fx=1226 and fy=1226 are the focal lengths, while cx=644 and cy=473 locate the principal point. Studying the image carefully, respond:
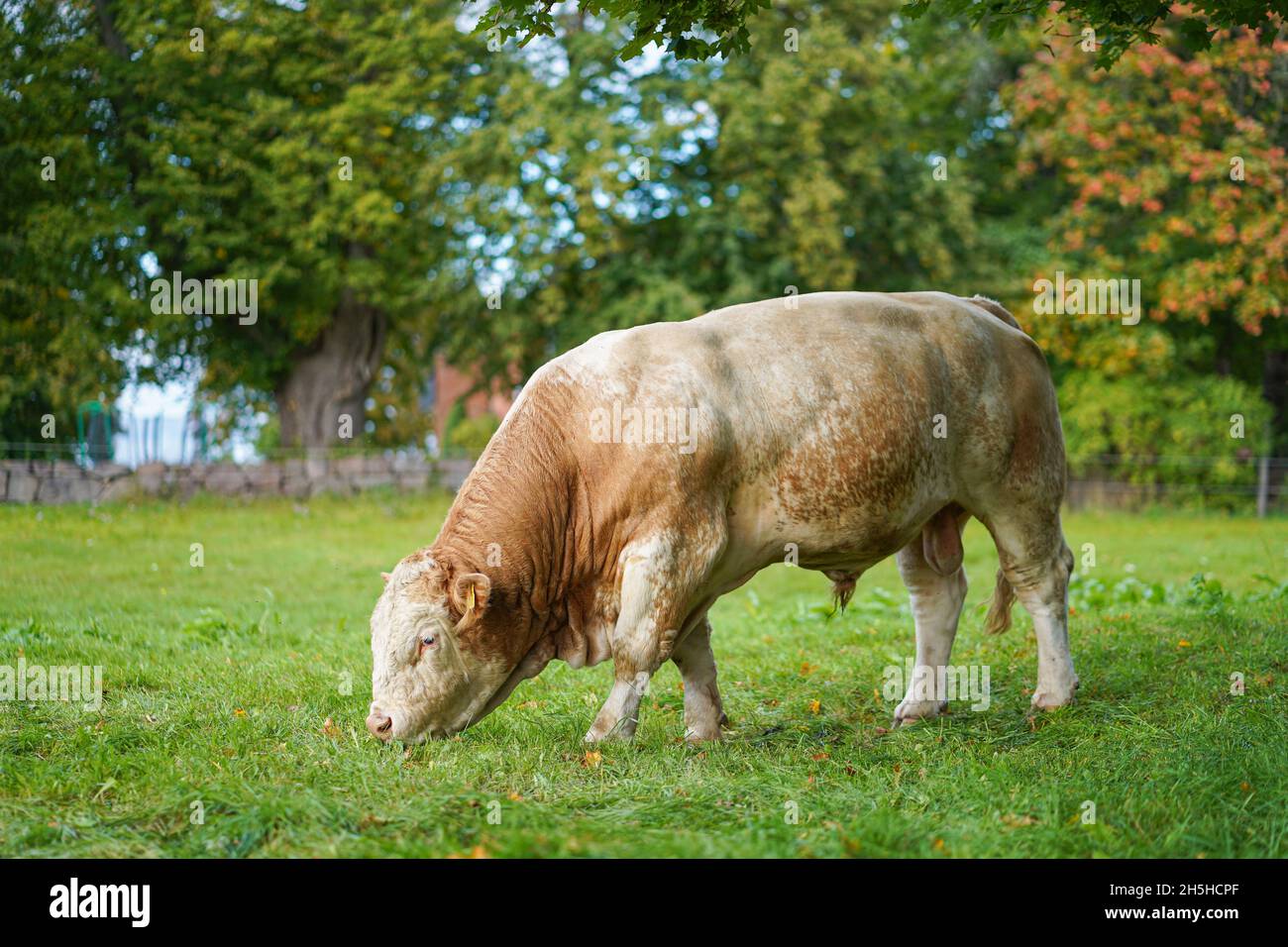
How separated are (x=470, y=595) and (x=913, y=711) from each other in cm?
266

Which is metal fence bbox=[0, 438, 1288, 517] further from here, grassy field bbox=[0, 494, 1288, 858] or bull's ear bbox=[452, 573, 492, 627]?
bull's ear bbox=[452, 573, 492, 627]

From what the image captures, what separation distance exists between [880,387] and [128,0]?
19.3 metres

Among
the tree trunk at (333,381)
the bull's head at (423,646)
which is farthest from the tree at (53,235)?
the bull's head at (423,646)

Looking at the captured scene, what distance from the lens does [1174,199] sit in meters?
23.7

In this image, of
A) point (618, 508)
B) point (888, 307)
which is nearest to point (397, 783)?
point (618, 508)

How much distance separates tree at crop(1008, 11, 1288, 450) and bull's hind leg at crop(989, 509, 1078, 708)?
16.6 meters

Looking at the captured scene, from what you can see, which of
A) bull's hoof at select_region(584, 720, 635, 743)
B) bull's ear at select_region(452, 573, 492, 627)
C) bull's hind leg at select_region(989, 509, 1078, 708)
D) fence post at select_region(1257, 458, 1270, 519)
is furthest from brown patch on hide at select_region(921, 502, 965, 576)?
fence post at select_region(1257, 458, 1270, 519)

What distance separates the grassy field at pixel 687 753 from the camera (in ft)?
14.3

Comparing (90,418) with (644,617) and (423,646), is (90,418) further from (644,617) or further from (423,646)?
(644,617)

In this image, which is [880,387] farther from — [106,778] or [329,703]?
[106,778]

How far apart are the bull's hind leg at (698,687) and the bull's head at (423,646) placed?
1.12m

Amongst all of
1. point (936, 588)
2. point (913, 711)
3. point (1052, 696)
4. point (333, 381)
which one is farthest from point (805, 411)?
point (333, 381)

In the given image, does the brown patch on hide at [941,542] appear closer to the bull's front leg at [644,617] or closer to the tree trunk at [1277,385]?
the bull's front leg at [644,617]

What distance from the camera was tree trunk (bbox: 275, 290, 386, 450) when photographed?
78.1 feet
